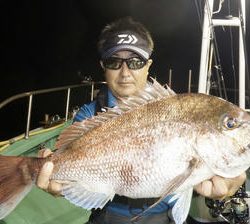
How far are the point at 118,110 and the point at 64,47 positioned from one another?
45496 mm

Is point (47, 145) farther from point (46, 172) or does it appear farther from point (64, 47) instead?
point (64, 47)

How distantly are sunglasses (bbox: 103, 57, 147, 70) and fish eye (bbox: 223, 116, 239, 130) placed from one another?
0.99m

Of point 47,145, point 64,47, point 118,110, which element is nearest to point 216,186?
point 118,110

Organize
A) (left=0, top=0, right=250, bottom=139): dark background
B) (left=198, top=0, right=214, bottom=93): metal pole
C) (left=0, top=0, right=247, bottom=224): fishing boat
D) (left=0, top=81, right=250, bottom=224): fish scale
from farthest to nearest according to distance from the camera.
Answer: (left=0, top=0, right=250, bottom=139): dark background < (left=198, top=0, right=214, bottom=93): metal pole < (left=0, top=0, right=247, bottom=224): fishing boat < (left=0, top=81, right=250, bottom=224): fish scale

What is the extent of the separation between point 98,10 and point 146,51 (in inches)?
2386

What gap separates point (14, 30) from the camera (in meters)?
45.3

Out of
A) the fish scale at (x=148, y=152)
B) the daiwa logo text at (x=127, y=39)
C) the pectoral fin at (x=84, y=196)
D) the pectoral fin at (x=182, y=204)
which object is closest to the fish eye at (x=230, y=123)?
the fish scale at (x=148, y=152)

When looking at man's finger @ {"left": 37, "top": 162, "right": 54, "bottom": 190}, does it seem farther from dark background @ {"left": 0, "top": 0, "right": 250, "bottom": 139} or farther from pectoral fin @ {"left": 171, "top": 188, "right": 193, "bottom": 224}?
dark background @ {"left": 0, "top": 0, "right": 250, "bottom": 139}

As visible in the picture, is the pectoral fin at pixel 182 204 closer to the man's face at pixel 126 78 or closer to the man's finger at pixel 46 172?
the man's finger at pixel 46 172

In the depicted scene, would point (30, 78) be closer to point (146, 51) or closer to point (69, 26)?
point (69, 26)

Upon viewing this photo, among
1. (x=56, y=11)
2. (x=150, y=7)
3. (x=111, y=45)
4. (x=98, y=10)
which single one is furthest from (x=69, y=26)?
(x=111, y=45)

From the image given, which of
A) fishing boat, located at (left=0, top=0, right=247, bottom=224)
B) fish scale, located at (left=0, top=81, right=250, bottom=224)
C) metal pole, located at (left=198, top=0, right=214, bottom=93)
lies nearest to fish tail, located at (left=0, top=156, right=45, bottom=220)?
fish scale, located at (left=0, top=81, right=250, bottom=224)

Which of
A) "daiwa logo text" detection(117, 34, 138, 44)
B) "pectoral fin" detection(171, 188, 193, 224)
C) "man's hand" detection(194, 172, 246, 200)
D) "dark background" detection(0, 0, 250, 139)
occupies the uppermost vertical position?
"daiwa logo text" detection(117, 34, 138, 44)

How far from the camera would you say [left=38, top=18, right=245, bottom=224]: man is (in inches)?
107
